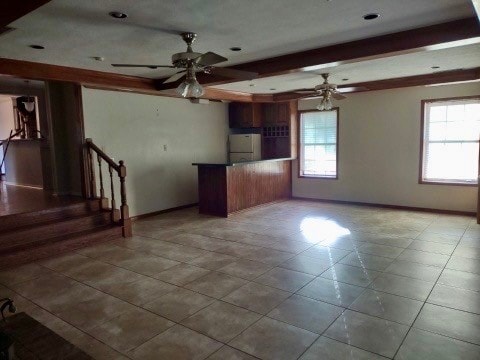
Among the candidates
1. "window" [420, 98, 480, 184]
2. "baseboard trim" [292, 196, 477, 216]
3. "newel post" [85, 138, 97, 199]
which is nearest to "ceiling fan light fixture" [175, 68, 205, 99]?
"newel post" [85, 138, 97, 199]

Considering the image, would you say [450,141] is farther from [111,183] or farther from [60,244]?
[60,244]

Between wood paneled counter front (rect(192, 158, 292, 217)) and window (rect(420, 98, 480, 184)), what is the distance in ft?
10.1

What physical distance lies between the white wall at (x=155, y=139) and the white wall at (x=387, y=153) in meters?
2.71

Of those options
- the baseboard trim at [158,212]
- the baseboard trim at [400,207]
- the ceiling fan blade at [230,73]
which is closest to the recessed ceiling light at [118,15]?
the ceiling fan blade at [230,73]

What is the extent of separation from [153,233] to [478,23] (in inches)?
194

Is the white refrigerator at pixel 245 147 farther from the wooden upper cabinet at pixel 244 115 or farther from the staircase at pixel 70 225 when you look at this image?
the staircase at pixel 70 225

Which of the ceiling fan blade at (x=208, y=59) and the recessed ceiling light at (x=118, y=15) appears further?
the ceiling fan blade at (x=208, y=59)

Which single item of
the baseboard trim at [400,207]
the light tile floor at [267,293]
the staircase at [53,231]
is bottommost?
the light tile floor at [267,293]

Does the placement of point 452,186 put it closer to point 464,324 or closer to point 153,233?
point 464,324

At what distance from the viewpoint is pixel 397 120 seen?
273 inches

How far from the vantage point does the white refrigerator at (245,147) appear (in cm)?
834

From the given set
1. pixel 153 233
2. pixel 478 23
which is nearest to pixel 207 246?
pixel 153 233

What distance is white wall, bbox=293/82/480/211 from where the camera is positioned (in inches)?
257

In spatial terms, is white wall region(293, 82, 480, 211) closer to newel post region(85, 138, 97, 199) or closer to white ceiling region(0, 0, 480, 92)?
white ceiling region(0, 0, 480, 92)
